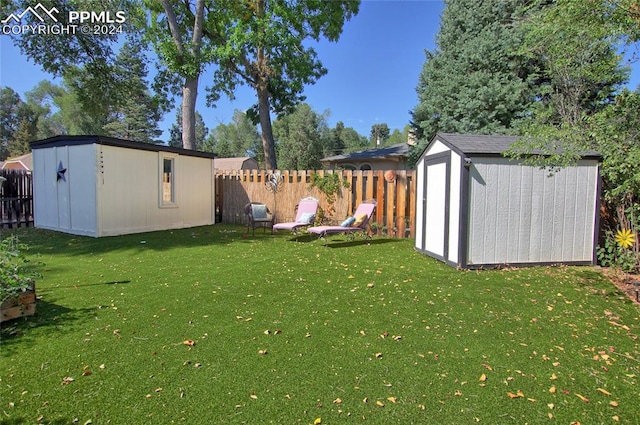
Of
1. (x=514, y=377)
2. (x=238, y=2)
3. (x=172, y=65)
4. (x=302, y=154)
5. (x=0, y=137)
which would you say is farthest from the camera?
(x=0, y=137)

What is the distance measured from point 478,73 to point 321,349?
1403cm

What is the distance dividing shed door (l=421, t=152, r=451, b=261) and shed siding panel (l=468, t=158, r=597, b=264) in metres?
0.52

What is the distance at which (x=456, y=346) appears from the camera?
3348mm

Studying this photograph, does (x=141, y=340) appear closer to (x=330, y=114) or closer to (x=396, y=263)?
(x=396, y=263)

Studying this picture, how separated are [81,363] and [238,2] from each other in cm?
1909

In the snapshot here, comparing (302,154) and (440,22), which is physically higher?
(440,22)

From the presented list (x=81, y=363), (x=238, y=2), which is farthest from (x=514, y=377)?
(x=238, y=2)

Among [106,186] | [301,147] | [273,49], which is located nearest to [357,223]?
[106,186]

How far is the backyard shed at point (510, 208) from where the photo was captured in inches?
244

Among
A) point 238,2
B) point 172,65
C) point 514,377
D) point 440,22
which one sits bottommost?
point 514,377

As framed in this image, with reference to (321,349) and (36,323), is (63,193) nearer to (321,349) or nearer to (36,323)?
(36,323)

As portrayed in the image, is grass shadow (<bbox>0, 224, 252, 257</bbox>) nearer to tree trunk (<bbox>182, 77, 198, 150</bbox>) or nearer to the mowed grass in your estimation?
the mowed grass

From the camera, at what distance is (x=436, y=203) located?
7.16 m

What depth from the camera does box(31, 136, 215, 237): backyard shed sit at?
31.7ft
